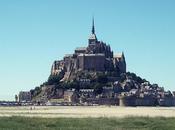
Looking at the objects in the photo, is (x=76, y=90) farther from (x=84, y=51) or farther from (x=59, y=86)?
(x=84, y=51)

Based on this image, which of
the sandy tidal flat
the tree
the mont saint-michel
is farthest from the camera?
the tree

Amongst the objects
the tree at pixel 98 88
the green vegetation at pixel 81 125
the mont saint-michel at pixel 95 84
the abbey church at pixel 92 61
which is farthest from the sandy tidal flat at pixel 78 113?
the abbey church at pixel 92 61

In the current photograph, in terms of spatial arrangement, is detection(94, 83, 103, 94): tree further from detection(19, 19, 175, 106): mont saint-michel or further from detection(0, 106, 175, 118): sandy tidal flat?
detection(0, 106, 175, 118): sandy tidal flat

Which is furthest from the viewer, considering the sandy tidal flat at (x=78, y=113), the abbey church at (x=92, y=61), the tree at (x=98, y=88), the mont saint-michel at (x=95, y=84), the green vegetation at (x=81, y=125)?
the abbey church at (x=92, y=61)

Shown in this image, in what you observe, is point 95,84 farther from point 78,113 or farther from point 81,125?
point 81,125

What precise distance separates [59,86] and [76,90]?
706cm

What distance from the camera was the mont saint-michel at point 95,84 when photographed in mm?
164875

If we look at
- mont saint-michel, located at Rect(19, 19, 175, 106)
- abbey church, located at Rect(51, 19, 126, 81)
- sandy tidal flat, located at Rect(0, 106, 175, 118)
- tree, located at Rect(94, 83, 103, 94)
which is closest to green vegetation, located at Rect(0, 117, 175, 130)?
sandy tidal flat, located at Rect(0, 106, 175, 118)

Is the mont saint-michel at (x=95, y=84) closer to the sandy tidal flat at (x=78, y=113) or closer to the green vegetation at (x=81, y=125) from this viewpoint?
the sandy tidal flat at (x=78, y=113)

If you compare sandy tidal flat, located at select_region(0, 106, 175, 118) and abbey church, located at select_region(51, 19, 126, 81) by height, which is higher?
abbey church, located at select_region(51, 19, 126, 81)

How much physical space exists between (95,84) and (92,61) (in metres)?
11.4

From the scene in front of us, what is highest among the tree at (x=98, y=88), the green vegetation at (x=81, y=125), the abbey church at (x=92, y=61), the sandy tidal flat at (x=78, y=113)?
the abbey church at (x=92, y=61)

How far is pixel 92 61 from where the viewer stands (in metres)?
184

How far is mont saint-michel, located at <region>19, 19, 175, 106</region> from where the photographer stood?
541 feet
